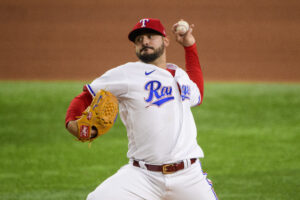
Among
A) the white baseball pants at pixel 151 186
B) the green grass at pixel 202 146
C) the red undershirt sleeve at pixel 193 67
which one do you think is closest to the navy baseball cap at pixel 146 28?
the red undershirt sleeve at pixel 193 67

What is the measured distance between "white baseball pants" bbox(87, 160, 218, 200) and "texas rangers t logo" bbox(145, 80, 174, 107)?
476 millimetres

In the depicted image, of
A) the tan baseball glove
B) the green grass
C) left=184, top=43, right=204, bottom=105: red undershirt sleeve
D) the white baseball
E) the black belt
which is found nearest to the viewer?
the tan baseball glove

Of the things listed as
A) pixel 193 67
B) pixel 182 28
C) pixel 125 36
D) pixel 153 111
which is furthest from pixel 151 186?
pixel 125 36

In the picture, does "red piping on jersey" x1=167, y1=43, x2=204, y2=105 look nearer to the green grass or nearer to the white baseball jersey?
the white baseball jersey

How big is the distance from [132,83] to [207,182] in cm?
88

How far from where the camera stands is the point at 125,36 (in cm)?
1941

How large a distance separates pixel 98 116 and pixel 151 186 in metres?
0.60

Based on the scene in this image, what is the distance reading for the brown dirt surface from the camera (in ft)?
58.3

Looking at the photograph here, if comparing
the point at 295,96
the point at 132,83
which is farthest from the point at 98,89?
the point at 295,96

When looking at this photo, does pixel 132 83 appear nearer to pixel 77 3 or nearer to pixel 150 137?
pixel 150 137

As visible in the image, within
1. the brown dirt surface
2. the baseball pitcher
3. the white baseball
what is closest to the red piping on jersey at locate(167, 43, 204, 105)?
the white baseball

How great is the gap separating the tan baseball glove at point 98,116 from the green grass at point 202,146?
290cm

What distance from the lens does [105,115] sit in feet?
11.8

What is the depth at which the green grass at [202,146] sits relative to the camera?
6.87m
